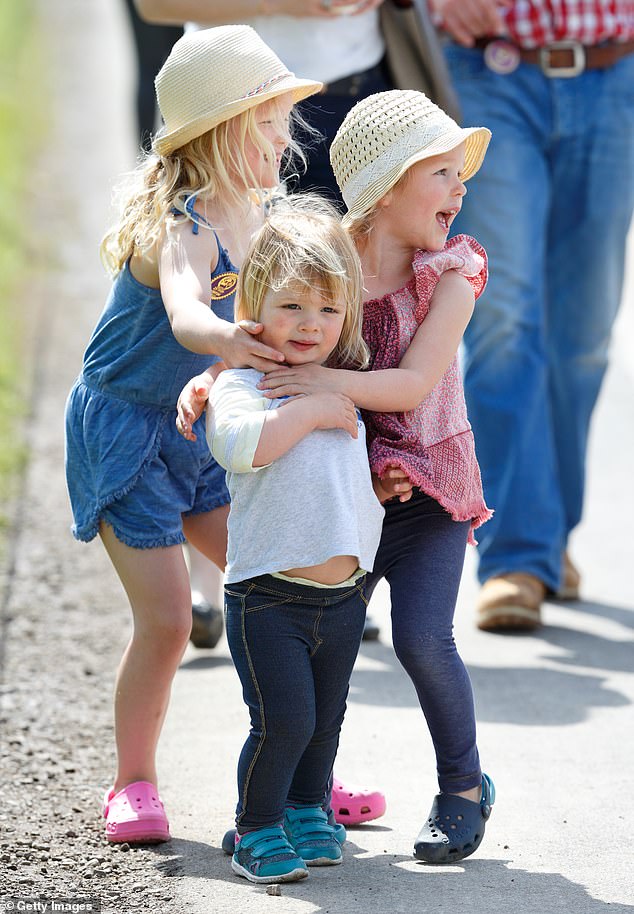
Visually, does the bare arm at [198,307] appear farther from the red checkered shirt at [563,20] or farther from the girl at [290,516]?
the red checkered shirt at [563,20]

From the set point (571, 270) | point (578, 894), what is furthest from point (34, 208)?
point (578, 894)

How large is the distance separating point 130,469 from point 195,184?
593 mm

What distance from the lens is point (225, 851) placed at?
123 inches

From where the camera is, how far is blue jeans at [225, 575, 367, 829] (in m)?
2.86

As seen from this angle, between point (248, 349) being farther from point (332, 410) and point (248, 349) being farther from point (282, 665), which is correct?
point (282, 665)

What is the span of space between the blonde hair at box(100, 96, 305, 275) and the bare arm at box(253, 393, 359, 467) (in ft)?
1.71

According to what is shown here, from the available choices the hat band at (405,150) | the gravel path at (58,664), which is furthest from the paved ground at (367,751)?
the hat band at (405,150)

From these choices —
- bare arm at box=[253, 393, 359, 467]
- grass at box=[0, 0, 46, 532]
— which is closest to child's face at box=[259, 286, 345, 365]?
bare arm at box=[253, 393, 359, 467]

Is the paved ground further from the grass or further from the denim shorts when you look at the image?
the denim shorts

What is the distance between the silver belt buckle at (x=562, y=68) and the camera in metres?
4.64

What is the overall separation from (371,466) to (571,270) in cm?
210

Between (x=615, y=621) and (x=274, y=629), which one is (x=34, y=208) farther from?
(x=274, y=629)

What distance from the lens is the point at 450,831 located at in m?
3.02

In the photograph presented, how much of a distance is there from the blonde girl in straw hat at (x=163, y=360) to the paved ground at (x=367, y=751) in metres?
0.20
